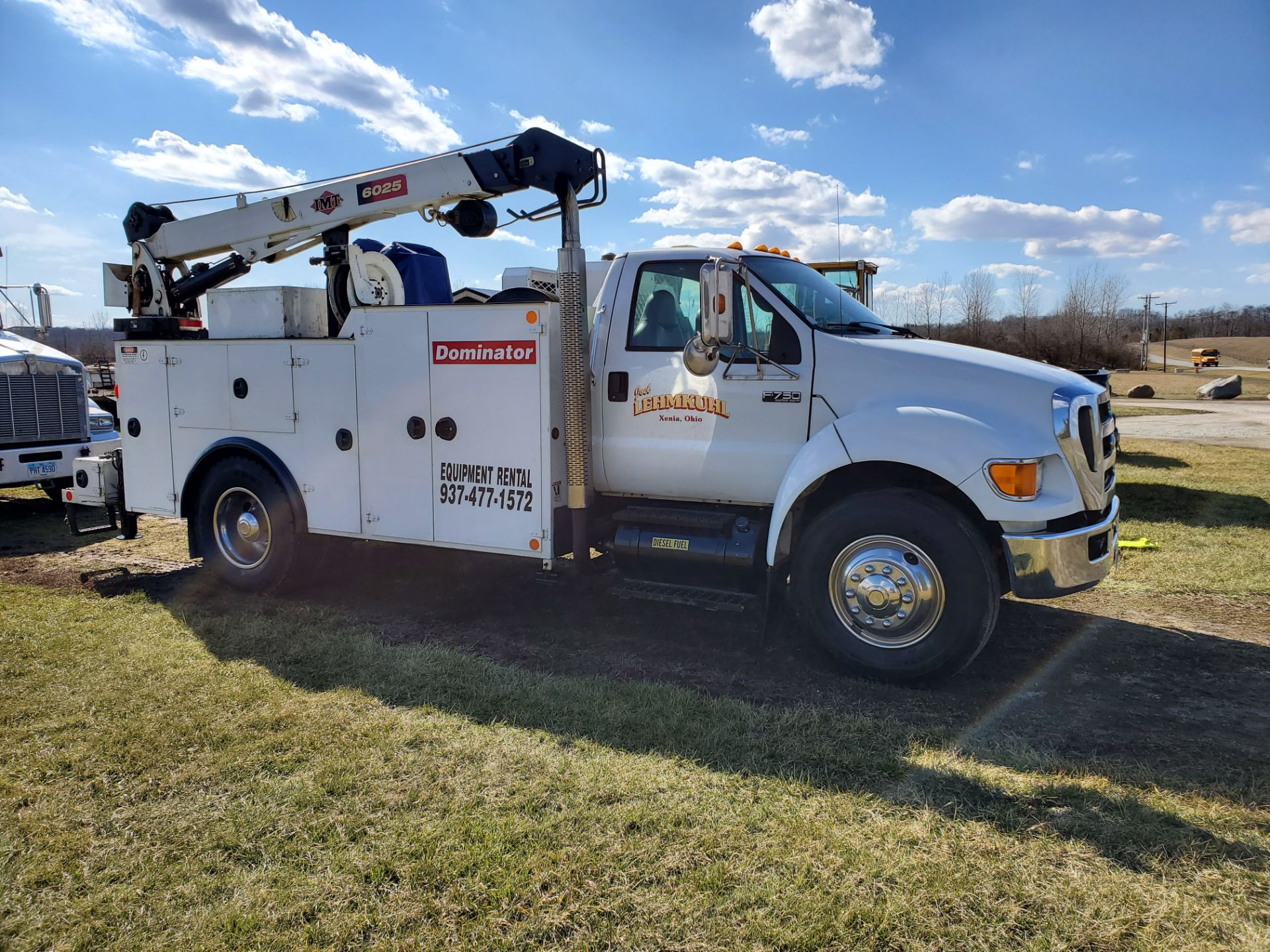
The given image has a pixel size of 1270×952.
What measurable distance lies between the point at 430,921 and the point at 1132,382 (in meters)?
42.7

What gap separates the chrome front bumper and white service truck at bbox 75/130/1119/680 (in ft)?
0.05

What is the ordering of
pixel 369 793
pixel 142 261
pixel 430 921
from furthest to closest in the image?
pixel 142 261, pixel 369 793, pixel 430 921

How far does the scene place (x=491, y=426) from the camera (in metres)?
5.46

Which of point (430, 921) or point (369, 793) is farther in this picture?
point (369, 793)

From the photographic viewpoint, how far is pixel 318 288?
6.48m

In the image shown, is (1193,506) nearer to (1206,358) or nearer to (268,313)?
(268,313)

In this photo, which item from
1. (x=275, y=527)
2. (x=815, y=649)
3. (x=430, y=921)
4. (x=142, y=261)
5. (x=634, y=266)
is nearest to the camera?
(x=430, y=921)

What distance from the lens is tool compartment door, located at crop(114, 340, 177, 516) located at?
6.71 m

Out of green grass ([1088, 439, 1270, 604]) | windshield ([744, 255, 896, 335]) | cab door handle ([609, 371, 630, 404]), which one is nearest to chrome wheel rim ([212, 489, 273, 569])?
cab door handle ([609, 371, 630, 404])

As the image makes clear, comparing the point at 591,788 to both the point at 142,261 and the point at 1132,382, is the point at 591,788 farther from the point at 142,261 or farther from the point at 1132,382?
the point at 1132,382

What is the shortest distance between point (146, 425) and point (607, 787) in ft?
17.5

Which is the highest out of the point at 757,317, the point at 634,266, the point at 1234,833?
the point at 634,266

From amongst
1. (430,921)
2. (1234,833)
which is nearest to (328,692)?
(430,921)

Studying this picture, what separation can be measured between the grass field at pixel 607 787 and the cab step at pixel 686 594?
348 mm
